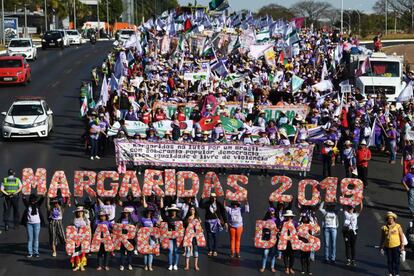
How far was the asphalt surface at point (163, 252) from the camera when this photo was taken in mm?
18188

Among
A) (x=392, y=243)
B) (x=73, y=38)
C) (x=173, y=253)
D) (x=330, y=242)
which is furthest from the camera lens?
(x=73, y=38)

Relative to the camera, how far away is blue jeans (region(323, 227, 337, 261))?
18312 mm

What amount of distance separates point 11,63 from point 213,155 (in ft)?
75.7

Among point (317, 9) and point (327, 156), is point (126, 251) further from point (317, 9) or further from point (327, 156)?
point (317, 9)

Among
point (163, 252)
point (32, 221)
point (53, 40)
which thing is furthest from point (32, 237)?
point (53, 40)

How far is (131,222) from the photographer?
732 inches

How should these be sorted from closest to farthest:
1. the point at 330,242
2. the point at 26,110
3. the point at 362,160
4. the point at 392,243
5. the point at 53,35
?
the point at 392,243 → the point at 330,242 → the point at 362,160 → the point at 26,110 → the point at 53,35

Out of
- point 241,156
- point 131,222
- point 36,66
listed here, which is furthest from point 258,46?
point 131,222

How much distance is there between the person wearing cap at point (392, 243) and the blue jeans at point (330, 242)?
3.91ft

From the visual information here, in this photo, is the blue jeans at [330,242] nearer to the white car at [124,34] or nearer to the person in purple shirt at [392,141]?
the person in purple shirt at [392,141]

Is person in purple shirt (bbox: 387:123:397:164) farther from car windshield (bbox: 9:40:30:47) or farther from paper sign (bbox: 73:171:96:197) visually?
car windshield (bbox: 9:40:30:47)

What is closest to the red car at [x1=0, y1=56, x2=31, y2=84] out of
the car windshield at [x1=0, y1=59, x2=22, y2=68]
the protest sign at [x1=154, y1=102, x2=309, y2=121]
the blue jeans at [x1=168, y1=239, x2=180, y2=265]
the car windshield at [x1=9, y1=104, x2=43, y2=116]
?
the car windshield at [x1=0, y1=59, x2=22, y2=68]

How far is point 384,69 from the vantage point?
41.7 metres

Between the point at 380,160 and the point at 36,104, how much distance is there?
1255cm
